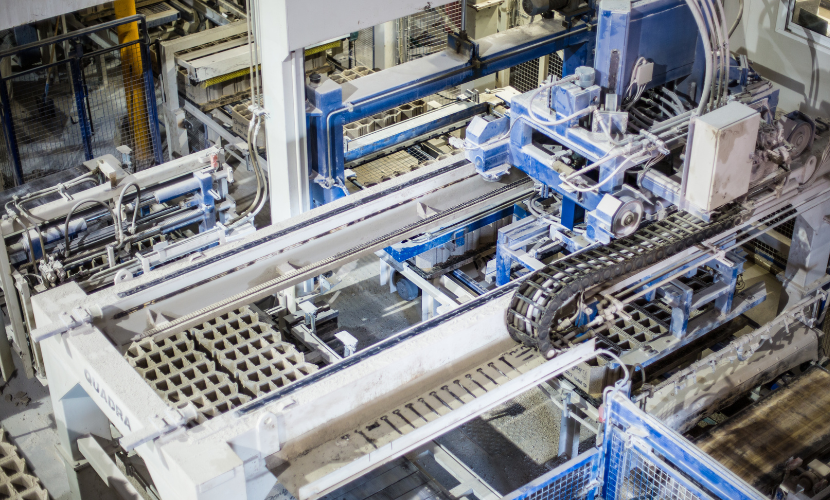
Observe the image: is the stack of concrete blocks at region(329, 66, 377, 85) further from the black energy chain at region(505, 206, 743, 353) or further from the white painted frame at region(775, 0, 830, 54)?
the black energy chain at region(505, 206, 743, 353)

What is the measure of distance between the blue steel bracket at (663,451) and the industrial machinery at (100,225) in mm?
2587

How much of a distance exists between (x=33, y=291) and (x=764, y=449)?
4.22m

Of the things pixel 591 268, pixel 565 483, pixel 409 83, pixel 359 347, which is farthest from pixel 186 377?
pixel 409 83

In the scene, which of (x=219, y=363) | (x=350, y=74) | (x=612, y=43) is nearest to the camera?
(x=219, y=363)

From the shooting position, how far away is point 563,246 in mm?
6578

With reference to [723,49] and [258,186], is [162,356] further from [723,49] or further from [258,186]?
[723,49]

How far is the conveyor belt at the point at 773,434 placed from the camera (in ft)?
18.3

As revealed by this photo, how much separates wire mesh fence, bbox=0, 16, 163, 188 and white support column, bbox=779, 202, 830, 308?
182 inches

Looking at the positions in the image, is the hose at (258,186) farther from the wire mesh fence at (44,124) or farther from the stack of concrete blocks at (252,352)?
the wire mesh fence at (44,124)

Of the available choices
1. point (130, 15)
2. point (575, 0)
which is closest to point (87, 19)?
point (130, 15)

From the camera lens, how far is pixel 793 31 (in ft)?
23.9

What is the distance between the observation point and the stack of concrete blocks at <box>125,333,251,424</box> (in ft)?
16.3

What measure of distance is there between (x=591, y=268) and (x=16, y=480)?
126 inches

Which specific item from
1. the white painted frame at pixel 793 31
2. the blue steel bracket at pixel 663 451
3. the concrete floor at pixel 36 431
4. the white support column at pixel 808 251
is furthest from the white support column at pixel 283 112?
the white painted frame at pixel 793 31
